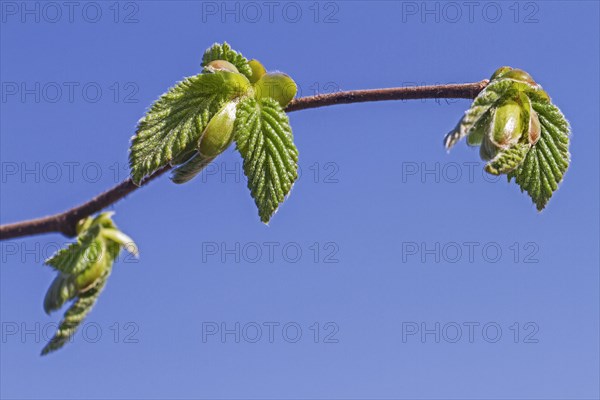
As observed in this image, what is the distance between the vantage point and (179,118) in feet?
3.64

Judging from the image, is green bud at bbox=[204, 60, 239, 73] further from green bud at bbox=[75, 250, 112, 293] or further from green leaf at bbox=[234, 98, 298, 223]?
green bud at bbox=[75, 250, 112, 293]

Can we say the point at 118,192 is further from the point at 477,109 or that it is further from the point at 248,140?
the point at 477,109

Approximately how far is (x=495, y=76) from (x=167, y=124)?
1.57ft

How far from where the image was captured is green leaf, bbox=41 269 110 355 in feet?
3.20

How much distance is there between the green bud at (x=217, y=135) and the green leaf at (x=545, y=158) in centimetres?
43

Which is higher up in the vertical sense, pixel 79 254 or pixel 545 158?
pixel 545 158

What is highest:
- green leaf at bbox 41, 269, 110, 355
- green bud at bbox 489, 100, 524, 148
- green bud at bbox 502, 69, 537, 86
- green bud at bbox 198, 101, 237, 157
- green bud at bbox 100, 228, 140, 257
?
green bud at bbox 502, 69, 537, 86

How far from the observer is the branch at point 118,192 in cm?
96

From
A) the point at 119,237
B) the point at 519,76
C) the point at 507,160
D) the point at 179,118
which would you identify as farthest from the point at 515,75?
the point at 119,237

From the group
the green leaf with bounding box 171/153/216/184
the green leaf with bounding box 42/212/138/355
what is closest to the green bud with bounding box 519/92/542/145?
Result: the green leaf with bounding box 171/153/216/184

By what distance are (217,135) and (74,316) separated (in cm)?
30

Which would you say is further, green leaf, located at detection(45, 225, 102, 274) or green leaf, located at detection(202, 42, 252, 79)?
green leaf, located at detection(202, 42, 252, 79)

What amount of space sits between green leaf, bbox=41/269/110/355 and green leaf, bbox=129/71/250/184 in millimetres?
164

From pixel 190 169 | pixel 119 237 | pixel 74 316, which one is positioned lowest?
pixel 74 316
